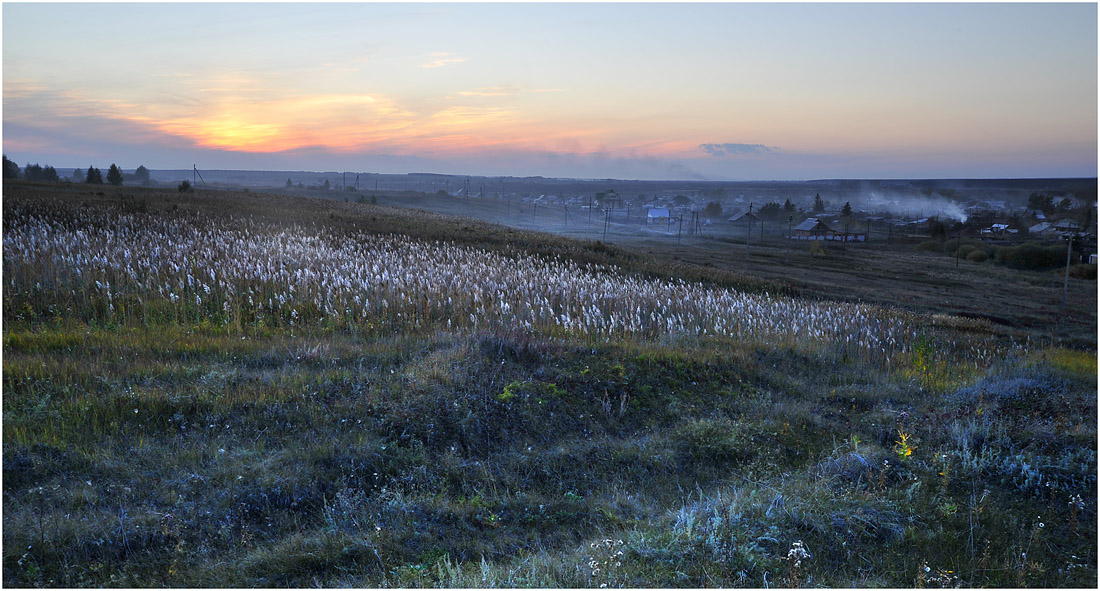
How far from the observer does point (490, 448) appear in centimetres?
581

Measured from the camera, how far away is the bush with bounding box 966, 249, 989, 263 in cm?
5697

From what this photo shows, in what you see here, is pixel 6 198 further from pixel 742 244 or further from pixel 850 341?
pixel 742 244

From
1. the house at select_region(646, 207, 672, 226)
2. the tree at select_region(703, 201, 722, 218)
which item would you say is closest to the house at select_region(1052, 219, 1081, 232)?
the house at select_region(646, 207, 672, 226)

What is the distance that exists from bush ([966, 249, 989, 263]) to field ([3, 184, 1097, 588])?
5356 cm

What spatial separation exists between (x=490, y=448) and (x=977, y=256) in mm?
63559

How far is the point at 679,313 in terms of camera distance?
12773 millimetres

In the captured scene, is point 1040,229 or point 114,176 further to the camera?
point 1040,229

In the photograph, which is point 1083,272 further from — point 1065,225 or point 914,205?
point 914,205

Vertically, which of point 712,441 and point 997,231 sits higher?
point 997,231

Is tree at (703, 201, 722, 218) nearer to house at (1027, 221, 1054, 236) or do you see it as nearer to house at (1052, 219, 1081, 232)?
house at (1027, 221, 1054, 236)

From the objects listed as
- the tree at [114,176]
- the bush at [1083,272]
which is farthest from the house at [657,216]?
the tree at [114,176]

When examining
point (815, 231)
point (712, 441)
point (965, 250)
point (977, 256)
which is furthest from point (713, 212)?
point (712, 441)

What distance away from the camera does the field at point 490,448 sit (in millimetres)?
4129

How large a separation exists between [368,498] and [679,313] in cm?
886
